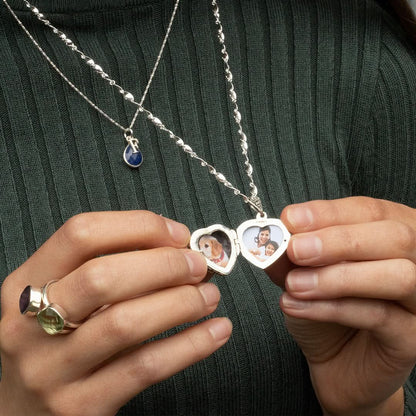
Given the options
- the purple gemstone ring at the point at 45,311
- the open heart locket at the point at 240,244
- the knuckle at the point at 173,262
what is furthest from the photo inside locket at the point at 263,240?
the purple gemstone ring at the point at 45,311

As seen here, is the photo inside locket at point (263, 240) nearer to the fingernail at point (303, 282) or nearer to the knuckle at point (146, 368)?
the fingernail at point (303, 282)

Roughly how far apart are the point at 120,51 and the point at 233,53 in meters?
0.19

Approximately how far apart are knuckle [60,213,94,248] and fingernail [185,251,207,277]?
0.34ft

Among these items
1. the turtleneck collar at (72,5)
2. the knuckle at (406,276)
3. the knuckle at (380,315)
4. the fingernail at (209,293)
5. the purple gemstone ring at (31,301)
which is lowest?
the knuckle at (380,315)

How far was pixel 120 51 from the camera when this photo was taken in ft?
2.94

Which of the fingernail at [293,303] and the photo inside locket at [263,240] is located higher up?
the photo inside locket at [263,240]

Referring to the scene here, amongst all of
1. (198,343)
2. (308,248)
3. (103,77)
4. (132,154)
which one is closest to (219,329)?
(198,343)

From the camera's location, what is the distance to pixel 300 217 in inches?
25.1

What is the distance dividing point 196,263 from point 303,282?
4.6 inches

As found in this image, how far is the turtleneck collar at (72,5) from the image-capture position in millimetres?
856

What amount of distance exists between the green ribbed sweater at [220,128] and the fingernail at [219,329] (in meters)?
0.19

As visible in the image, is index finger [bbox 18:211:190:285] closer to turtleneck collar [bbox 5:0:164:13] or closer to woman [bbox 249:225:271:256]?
woman [bbox 249:225:271:256]

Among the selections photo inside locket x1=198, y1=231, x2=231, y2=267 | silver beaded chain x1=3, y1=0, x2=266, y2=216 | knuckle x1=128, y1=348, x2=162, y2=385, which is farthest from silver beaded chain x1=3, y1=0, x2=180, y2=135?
knuckle x1=128, y1=348, x2=162, y2=385

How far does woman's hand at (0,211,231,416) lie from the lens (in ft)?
1.90
